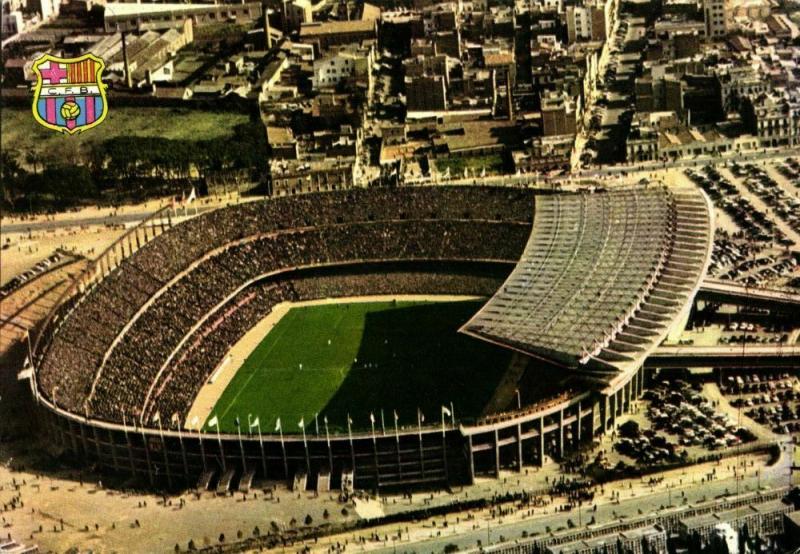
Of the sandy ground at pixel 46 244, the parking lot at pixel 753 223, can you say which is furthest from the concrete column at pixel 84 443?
the parking lot at pixel 753 223

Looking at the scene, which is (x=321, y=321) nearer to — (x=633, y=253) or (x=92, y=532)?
(x=633, y=253)

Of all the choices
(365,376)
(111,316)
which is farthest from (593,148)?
(111,316)

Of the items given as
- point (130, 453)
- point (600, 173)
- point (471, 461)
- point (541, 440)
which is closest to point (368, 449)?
point (471, 461)

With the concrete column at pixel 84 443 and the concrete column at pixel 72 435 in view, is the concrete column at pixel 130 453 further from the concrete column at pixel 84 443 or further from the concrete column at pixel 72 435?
the concrete column at pixel 72 435

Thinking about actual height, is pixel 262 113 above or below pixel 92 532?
above

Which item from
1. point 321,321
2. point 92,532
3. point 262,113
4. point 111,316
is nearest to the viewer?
point 92,532

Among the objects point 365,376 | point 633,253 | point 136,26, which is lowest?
point 365,376

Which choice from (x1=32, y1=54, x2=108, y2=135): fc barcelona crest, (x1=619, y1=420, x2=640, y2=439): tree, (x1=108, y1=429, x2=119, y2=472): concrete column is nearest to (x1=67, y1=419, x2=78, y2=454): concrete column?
(x1=108, y1=429, x2=119, y2=472): concrete column
